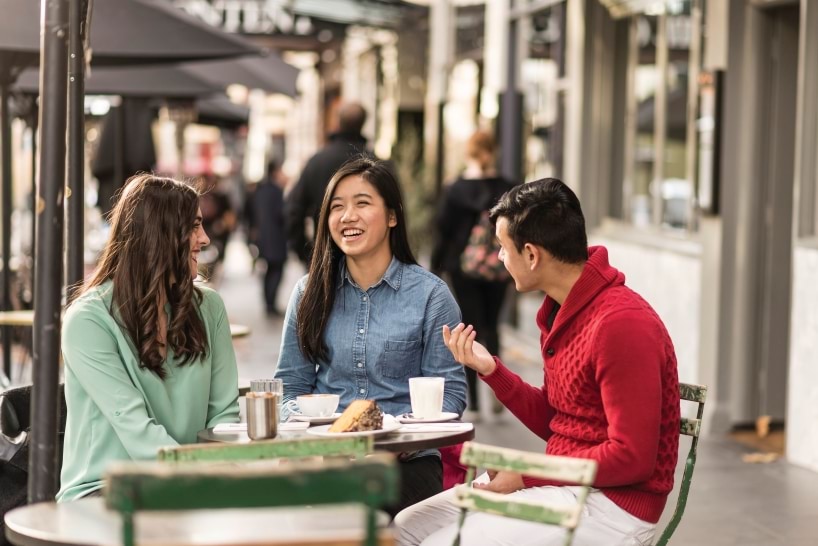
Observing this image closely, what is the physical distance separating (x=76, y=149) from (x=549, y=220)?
2.08 metres

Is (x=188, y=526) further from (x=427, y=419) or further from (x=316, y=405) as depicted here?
(x=427, y=419)

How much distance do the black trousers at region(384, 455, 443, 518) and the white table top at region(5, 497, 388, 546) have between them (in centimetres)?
112

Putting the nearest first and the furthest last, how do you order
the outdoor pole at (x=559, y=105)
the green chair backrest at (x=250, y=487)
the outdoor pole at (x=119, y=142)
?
the green chair backrest at (x=250, y=487)
the outdoor pole at (x=119, y=142)
the outdoor pole at (x=559, y=105)

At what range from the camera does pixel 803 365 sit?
7.48 metres

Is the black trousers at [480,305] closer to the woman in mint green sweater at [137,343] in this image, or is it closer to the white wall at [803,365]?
the white wall at [803,365]

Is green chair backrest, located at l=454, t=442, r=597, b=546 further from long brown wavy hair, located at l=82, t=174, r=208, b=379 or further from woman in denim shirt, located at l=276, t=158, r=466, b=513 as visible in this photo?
woman in denim shirt, located at l=276, t=158, r=466, b=513

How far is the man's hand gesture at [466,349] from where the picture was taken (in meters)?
3.86

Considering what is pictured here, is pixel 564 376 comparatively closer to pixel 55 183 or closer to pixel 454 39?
pixel 55 183

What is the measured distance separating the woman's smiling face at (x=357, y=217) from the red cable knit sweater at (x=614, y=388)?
0.81 metres

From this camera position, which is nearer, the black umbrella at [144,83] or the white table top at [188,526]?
the white table top at [188,526]

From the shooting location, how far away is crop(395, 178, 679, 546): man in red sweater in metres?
3.53

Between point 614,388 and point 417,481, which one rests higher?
point 614,388

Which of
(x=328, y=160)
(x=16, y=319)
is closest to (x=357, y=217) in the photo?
(x=16, y=319)

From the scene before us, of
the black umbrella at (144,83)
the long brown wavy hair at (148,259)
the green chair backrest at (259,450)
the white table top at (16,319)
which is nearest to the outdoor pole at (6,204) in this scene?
the white table top at (16,319)
